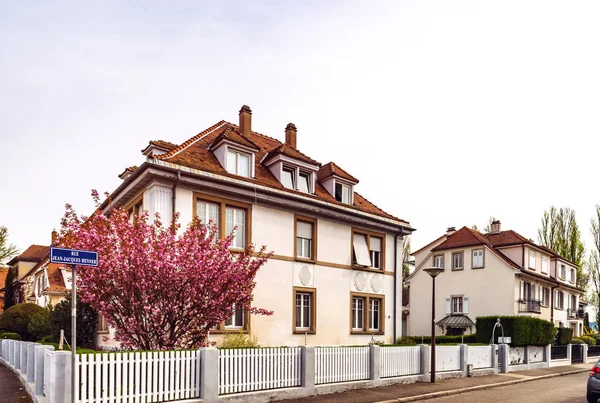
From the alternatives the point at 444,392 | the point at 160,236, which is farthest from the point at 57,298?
the point at 444,392

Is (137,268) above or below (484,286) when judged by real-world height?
above

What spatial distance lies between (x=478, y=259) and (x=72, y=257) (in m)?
35.4

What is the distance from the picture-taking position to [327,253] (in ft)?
72.6

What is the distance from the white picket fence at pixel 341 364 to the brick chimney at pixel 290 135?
42.1ft

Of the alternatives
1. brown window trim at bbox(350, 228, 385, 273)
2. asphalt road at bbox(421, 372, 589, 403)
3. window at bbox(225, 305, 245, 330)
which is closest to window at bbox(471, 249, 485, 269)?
brown window trim at bbox(350, 228, 385, 273)

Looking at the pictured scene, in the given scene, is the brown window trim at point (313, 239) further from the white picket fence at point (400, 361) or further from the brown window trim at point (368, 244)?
the white picket fence at point (400, 361)

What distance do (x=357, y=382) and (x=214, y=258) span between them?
557 cm

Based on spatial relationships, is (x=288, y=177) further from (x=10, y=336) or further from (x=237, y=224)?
(x=10, y=336)

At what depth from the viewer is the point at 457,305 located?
40.6 metres

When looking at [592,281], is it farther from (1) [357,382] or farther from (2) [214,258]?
(2) [214,258]

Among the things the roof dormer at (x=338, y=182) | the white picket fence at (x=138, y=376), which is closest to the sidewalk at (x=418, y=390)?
the white picket fence at (x=138, y=376)

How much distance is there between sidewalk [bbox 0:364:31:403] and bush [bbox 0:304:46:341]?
1813 cm

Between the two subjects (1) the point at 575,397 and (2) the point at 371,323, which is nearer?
(1) the point at 575,397

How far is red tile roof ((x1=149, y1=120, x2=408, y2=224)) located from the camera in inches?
714
